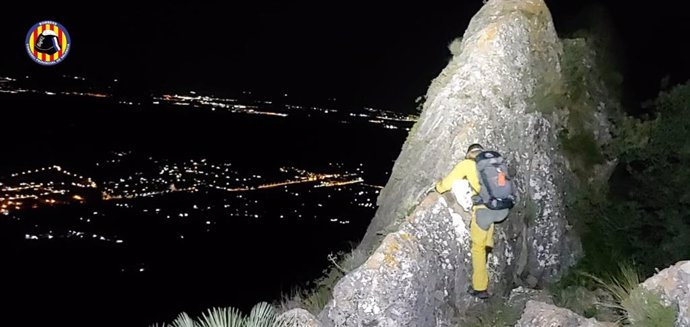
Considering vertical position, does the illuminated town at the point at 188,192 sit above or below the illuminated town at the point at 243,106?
below

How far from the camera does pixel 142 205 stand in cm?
8300

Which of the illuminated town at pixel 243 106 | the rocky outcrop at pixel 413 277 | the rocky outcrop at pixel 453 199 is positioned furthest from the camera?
the illuminated town at pixel 243 106

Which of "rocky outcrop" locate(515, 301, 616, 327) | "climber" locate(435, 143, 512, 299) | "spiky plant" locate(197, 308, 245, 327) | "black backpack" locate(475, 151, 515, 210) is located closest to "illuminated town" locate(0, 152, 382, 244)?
"spiky plant" locate(197, 308, 245, 327)

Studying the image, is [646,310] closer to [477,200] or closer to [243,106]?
[477,200]

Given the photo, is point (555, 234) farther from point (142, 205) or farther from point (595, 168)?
point (142, 205)

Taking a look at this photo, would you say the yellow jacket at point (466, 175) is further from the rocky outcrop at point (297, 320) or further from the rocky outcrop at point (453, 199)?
the rocky outcrop at point (297, 320)

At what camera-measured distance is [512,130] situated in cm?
1303

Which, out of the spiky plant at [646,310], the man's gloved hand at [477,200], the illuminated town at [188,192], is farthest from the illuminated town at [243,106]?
the spiky plant at [646,310]

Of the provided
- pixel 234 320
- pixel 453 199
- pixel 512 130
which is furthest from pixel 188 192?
pixel 234 320

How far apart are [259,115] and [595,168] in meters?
147

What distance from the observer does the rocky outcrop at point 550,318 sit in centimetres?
920

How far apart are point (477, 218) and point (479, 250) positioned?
53 centimetres

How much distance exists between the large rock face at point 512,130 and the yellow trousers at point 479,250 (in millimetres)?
995

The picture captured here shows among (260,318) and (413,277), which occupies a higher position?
(413,277)
